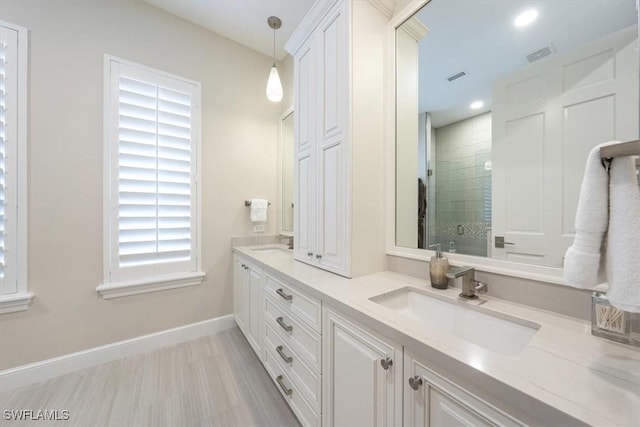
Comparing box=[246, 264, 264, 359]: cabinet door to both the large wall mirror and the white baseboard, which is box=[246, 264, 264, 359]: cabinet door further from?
the large wall mirror

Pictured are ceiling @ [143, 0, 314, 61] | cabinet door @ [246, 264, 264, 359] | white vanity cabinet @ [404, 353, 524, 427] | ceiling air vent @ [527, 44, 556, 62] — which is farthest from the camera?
ceiling @ [143, 0, 314, 61]

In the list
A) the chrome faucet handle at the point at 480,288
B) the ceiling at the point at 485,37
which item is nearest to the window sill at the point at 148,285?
the chrome faucet handle at the point at 480,288

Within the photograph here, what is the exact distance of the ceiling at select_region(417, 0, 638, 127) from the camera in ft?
2.87

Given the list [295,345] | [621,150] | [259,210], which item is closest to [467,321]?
[621,150]

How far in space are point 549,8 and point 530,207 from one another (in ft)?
2.64

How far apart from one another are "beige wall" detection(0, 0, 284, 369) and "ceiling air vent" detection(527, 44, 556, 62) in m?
2.32

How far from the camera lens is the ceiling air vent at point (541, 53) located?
96 centimetres

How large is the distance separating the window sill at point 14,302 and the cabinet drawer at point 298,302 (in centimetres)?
162

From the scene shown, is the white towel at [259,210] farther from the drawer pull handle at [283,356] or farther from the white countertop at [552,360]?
the white countertop at [552,360]

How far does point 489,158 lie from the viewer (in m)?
1.13

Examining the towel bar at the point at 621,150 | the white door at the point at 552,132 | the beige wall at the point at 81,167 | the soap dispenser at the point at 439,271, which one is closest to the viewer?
the towel bar at the point at 621,150

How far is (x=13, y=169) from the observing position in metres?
1.55

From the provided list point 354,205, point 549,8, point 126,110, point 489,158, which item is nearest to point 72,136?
point 126,110

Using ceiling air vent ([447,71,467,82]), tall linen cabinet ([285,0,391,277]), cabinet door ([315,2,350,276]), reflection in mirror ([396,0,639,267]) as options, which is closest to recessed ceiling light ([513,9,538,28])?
reflection in mirror ([396,0,639,267])
